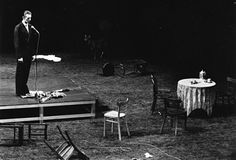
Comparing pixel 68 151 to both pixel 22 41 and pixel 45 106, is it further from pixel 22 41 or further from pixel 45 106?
pixel 22 41

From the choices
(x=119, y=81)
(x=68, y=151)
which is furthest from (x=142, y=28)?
(x=68, y=151)

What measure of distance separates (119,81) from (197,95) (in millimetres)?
3961

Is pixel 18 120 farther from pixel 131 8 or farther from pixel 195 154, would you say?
pixel 131 8

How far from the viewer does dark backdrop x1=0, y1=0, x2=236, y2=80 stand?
54.2 feet

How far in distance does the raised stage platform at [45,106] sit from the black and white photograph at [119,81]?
21 mm

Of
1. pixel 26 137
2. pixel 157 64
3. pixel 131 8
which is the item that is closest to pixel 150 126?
pixel 26 137

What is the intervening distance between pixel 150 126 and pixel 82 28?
1088 cm

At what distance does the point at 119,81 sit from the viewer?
1373 cm

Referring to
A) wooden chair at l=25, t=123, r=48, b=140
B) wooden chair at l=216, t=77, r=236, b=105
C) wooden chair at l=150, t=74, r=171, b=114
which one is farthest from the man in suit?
wooden chair at l=216, t=77, r=236, b=105

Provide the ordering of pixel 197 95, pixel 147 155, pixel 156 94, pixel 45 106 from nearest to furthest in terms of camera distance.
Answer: pixel 147 155 → pixel 45 106 → pixel 197 95 → pixel 156 94

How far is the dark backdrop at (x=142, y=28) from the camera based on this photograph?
16516 millimetres

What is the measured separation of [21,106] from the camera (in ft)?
31.8

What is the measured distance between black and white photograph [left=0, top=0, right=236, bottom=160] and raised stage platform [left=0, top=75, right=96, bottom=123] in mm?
21

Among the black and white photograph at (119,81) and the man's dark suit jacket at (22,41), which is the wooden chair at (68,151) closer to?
the black and white photograph at (119,81)
